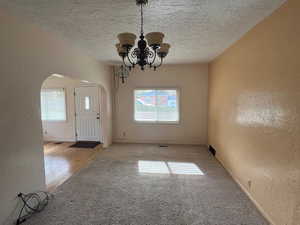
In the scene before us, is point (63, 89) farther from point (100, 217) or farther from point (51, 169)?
point (100, 217)

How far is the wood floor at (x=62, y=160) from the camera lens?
3.33m

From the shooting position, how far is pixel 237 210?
7.60 ft

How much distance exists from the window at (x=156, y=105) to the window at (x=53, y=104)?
2.61m

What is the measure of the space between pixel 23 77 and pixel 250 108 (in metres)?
3.23

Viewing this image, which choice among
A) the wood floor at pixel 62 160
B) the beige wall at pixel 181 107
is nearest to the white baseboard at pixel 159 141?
the beige wall at pixel 181 107

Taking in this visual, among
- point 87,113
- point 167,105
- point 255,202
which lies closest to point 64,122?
point 87,113

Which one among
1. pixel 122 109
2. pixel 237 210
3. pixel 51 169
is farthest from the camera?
pixel 122 109

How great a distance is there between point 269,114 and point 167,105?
12.0 feet

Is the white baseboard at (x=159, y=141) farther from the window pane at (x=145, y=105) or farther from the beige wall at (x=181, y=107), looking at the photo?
the window pane at (x=145, y=105)

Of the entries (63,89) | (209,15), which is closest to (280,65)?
(209,15)

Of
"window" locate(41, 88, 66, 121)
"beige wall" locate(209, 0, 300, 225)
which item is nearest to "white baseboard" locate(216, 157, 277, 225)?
"beige wall" locate(209, 0, 300, 225)

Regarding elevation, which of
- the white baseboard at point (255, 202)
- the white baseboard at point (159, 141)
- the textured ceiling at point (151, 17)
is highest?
the textured ceiling at point (151, 17)

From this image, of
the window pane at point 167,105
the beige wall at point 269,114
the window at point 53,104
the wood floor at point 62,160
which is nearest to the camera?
the beige wall at point 269,114

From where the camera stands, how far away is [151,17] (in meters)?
2.14
